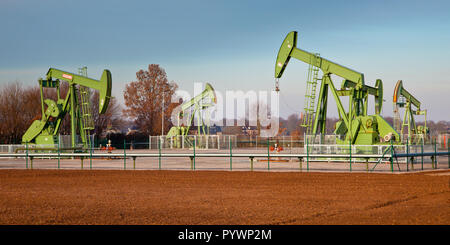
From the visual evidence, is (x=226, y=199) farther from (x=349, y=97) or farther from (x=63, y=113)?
(x=63, y=113)

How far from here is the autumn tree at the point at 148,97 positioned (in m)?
67.4

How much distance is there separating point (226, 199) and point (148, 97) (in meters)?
55.7

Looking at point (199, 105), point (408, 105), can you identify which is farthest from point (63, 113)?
point (408, 105)

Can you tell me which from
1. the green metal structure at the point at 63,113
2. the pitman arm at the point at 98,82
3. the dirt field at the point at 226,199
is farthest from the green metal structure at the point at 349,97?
the green metal structure at the point at 63,113

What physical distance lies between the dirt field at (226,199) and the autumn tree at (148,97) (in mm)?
46539

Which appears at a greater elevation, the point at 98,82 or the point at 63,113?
the point at 98,82

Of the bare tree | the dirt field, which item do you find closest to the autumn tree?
the bare tree

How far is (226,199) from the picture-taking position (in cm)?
1338

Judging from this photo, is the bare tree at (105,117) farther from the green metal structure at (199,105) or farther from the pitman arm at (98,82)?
the pitman arm at (98,82)

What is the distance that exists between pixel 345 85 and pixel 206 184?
1739cm

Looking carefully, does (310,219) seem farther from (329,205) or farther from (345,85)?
(345,85)

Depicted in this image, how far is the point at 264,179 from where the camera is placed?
19.0m

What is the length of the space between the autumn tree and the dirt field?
153ft
